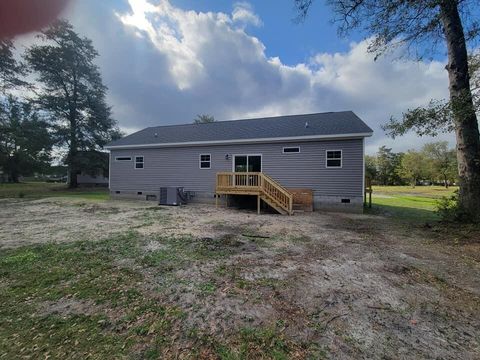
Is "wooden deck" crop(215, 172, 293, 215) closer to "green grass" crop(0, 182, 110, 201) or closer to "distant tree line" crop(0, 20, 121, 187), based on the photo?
"green grass" crop(0, 182, 110, 201)

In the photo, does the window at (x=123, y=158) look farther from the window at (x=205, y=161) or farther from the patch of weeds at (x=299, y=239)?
the patch of weeds at (x=299, y=239)

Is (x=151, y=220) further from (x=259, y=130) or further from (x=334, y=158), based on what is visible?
(x=334, y=158)

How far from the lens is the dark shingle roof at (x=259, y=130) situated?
1131cm

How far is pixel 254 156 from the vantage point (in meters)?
12.5

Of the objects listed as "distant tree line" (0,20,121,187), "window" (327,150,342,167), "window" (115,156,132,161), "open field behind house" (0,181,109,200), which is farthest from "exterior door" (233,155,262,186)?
"distant tree line" (0,20,121,187)

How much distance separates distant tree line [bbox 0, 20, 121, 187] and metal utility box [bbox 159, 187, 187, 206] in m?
14.0

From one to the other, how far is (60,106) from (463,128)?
28145 millimetres

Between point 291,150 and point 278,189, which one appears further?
point 291,150

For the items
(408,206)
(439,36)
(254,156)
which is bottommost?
(408,206)

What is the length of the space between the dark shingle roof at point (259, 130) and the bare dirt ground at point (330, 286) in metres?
5.92

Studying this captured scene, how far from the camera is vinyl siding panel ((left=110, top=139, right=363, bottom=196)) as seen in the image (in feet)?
35.6

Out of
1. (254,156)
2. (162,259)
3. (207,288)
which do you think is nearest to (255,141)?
(254,156)

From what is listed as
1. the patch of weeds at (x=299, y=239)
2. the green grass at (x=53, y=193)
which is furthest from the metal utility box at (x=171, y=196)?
the patch of weeds at (x=299, y=239)

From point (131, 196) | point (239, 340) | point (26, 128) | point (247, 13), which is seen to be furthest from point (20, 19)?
point (26, 128)
